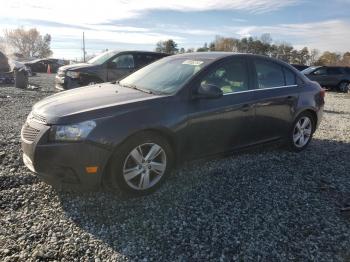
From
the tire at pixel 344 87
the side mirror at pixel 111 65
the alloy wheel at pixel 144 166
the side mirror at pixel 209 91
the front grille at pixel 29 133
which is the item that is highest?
the side mirror at pixel 209 91

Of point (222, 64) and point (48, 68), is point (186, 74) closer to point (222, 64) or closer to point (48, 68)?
point (222, 64)

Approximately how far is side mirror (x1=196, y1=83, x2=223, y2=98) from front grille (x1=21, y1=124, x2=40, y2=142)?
1.93 metres

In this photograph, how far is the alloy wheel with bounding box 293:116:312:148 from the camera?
607cm

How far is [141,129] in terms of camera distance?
392 cm

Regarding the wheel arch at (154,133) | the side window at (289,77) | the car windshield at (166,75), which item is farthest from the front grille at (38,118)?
the side window at (289,77)

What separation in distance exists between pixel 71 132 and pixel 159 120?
0.98m

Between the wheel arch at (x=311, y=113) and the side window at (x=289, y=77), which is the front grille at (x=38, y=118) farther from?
the wheel arch at (x=311, y=113)

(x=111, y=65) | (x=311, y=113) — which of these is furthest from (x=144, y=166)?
(x=111, y=65)

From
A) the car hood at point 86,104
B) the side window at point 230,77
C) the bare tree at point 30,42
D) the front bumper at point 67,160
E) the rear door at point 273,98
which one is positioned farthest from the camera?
the bare tree at point 30,42

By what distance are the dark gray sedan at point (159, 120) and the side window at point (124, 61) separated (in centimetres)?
650

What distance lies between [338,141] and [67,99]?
5.41m

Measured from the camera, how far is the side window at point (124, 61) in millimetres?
11750

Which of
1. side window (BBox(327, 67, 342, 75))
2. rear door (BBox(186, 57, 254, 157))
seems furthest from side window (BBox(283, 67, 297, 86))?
side window (BBox(327, 67, 342, 75))

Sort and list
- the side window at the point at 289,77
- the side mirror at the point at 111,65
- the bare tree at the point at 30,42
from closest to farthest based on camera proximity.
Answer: the side window at the point at 289,77 < the side mirror at the point at 111,65 < the bare tree at the point at 30,42
